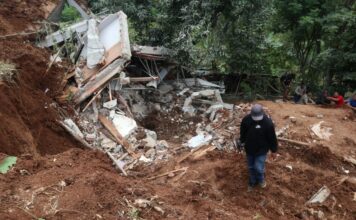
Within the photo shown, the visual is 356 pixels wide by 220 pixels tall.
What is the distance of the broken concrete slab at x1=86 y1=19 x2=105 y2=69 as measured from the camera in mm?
11016

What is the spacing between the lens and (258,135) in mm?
6969

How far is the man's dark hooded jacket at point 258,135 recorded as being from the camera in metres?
6.94

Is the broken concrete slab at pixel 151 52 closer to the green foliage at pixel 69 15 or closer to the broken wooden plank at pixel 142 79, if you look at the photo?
the broken wooden plank at pixel 142 79

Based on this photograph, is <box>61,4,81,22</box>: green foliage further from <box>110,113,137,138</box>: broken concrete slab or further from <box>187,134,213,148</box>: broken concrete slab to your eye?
<box>187,134,213,148</box>: broken concrete slab

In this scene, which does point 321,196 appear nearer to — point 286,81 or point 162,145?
point 162,145

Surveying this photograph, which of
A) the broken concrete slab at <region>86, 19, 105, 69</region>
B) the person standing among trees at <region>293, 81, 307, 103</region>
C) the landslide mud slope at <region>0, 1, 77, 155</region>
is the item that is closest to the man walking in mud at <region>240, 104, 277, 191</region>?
the landslide mud slope at <region>0, 1, 77, 155</region>

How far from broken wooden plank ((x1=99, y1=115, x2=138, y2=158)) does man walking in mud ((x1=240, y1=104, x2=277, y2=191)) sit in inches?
128

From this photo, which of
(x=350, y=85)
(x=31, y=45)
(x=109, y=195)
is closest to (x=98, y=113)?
(x=31, y=45)

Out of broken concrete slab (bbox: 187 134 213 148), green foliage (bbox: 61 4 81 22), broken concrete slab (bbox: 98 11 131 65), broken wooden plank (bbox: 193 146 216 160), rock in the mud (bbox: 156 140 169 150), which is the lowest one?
rock in the mud (bbox: 156 140 169 150)

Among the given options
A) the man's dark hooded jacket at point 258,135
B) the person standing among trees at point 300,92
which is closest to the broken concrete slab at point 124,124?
the man's dark hooded jacket at point 258,135

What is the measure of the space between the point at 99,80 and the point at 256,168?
15.8 feet

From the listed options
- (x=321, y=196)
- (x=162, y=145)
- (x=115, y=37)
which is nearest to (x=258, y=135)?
(x=321, y=196)

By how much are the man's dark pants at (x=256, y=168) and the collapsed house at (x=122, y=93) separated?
6.24 feet

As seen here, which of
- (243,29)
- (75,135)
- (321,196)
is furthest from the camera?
(243,29)
